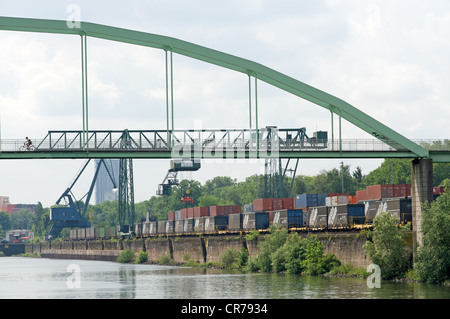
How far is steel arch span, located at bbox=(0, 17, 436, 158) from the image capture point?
67.9 m

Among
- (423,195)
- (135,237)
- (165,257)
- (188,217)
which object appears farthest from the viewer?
(135,237)

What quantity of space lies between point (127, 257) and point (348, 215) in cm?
8342

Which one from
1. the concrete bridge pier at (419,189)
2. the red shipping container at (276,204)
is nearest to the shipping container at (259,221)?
the red shipping container at (276,204)

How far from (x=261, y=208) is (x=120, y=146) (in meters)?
49.9

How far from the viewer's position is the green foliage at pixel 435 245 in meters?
66.4

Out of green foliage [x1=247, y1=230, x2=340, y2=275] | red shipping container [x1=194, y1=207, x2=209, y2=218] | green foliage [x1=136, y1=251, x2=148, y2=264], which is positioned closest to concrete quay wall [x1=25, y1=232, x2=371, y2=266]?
green foliage [x1=136, y1=251, x2=148, y2=264]

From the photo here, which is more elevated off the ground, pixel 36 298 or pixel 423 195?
pixel 423 195

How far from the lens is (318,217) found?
9369cm

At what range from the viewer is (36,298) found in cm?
6494

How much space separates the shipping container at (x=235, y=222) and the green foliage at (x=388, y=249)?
148ft

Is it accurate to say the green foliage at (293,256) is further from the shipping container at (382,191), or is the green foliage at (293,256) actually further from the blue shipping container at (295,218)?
the shipping container at (382,191)
